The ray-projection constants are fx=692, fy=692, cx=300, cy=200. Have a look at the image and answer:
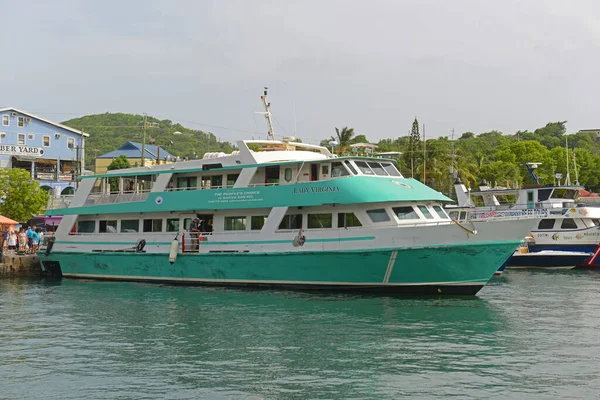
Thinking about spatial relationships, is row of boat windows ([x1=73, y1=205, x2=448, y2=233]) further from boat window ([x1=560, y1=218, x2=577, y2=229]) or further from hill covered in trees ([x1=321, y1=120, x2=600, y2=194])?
hill covered in trees ([x1=321, y1=120, x2=600, y2=194])

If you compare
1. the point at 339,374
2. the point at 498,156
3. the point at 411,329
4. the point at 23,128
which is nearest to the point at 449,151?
the point at 498,156

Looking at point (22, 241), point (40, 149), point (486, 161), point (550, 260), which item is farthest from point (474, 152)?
point (22, 241)

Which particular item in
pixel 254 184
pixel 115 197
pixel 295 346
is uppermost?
pixel 254 184

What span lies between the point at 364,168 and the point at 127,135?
113m

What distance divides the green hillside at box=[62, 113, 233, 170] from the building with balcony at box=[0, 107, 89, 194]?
151 feet

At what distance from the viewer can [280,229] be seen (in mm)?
23656

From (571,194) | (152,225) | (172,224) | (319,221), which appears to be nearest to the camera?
(319,221)

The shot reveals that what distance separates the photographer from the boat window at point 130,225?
2728 cm

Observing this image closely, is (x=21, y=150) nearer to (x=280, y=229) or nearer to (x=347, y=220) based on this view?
(x=280, y=229)

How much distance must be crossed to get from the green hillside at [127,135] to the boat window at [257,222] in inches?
3555

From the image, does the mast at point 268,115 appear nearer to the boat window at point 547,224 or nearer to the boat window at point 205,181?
the boat window at point 205,181

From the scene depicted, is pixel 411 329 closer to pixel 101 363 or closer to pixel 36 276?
pixel 101 363

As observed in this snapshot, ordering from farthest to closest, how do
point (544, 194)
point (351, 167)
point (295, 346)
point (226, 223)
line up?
point (544, 194)
point (226, 223)
point (351, 167)
point (295, 346)

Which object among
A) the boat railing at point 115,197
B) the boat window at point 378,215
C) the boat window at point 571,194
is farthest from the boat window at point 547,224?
the boat railing at point 115,197
